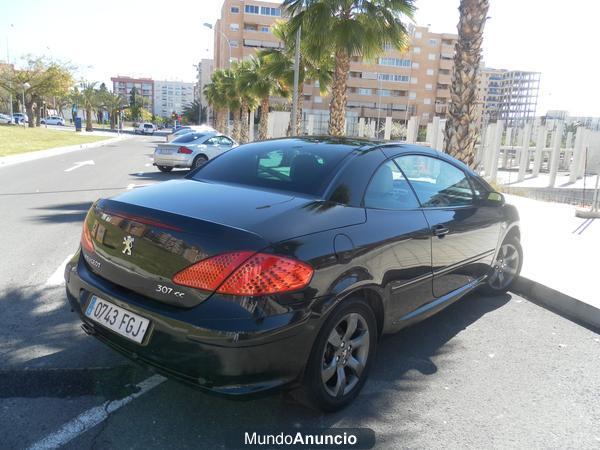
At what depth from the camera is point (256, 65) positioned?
98.3ft

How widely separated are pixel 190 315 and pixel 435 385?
5.78ft

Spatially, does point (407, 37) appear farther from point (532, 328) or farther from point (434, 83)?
point (434, 83)

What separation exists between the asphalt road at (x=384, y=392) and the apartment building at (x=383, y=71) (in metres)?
77.7

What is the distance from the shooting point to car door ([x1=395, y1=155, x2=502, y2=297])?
3.65 metres

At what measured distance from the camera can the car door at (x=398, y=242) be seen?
3014mm

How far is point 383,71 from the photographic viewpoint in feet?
279

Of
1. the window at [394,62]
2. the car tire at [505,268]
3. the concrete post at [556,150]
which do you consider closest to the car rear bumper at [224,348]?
the car tire at [505,268]

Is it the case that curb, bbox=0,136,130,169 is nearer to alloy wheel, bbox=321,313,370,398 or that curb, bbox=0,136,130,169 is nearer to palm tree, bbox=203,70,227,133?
alloy wheel, bbox=321,313,370,398

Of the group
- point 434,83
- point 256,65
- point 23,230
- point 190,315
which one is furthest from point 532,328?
point 434,83

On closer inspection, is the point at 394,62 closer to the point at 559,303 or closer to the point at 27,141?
the point at 27,141

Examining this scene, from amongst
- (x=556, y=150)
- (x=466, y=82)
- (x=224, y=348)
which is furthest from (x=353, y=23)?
(x=224, y=348)

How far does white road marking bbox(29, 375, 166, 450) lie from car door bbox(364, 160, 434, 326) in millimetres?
1588

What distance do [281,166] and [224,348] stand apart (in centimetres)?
163

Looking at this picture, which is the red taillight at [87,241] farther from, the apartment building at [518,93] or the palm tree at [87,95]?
the apartment building at [518,93]
